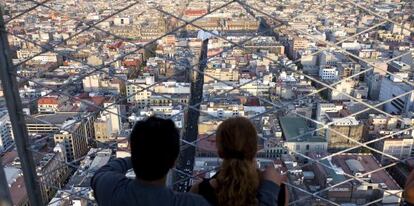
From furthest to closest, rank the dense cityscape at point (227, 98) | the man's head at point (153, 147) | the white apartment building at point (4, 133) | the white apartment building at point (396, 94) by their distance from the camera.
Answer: the white apartment building at point (396, 94)
the white apartment building at point (4, 133)
the dense cityscape at point (227, 98)
the man's head at point (153, 147)

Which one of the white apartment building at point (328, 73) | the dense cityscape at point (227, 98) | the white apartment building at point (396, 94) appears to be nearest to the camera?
the dense cityscape at point (227, 98)

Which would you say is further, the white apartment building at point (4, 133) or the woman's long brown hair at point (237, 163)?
the white apartment building at point (4, 133)

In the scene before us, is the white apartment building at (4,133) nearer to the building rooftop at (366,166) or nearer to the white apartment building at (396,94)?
the building rooftop at (366,166)

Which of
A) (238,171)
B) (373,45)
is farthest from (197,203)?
(373,45)

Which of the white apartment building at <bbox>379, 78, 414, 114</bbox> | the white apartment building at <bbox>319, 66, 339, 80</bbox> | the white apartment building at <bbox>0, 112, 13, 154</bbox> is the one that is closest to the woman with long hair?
the white apartment building at <bbox>0, 112, 13, 154</bbox>

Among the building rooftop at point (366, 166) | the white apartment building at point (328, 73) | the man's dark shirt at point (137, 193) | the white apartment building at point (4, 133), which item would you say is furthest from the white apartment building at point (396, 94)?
the man's dark shirt at point (137, 193)

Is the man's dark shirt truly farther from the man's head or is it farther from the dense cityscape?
the dense cityscape

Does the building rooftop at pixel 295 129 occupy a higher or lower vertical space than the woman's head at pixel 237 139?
lower

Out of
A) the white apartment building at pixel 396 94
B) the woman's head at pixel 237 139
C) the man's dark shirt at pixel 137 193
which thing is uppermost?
the woman's head at pixel 237 139
